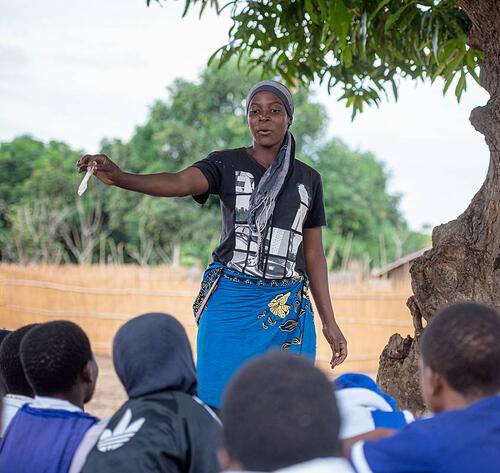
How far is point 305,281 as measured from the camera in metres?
3.87

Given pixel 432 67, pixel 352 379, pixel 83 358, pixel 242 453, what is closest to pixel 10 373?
pixel 83 358

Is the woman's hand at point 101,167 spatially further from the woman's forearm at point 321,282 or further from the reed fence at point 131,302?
the reed fence at point 131,302

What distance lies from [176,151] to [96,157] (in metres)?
17.9

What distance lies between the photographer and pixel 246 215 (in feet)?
12.0

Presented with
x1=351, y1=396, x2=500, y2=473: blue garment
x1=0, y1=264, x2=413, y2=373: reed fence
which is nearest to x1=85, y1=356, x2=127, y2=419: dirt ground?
x1=0, y1=264, x2=413, y2=373: reed fence

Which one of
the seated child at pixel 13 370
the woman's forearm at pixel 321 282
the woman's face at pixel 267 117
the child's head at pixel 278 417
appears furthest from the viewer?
the woman's forearm at pixel 321 282

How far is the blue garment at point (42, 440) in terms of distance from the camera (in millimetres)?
2273

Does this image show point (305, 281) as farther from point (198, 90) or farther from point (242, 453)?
point (198, 90)

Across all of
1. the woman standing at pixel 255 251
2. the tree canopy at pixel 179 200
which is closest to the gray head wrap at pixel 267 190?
the woman standing at pixel 255 251

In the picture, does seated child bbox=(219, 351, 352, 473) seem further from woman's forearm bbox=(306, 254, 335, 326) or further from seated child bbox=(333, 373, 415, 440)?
woman's forearm bbox=(306, 254, 335, 326)

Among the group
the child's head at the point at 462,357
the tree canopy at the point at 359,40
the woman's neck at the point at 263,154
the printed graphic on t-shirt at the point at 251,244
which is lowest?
the child's head at the point at 462,357

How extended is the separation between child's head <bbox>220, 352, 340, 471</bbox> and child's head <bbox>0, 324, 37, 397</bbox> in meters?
1.24

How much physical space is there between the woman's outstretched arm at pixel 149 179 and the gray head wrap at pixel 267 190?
0.75 feet

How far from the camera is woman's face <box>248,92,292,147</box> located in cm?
372
